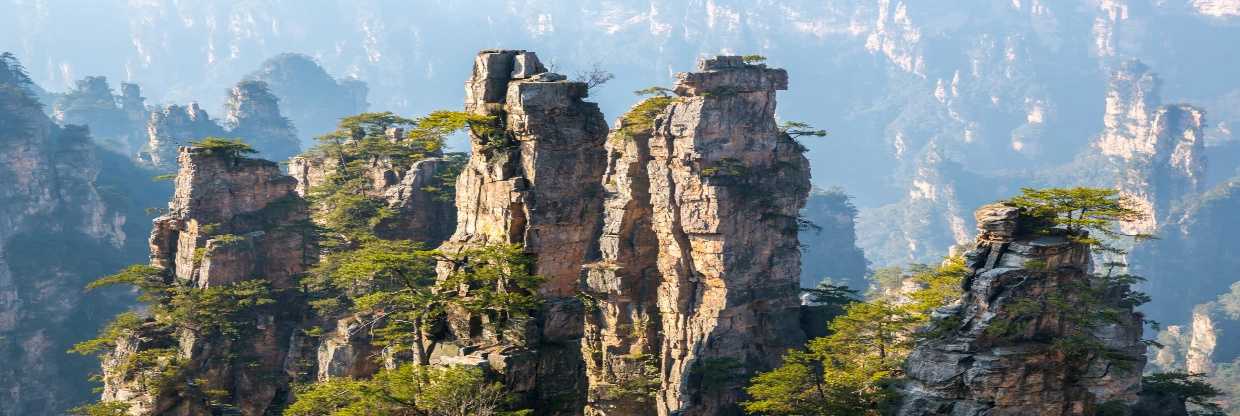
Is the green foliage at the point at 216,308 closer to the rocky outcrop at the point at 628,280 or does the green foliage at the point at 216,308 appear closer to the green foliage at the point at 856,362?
the rocky outcrop at the point at 628,280

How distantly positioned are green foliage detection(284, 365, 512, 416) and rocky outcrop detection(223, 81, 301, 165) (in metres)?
118

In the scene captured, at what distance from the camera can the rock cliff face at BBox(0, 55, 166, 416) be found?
277ft

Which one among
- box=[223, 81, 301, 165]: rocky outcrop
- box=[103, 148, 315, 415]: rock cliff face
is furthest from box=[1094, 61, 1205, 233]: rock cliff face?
box=[103, 148, 315, 415]: rock cliff face

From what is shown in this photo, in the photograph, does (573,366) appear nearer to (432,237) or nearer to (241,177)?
(432,237)

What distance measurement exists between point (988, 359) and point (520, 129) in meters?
15.7

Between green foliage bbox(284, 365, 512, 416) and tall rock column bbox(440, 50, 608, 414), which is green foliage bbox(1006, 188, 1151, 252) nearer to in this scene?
tall rock column bbox(440, 50, 608, 414)

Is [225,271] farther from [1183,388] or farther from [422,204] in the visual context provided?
[1183,388]

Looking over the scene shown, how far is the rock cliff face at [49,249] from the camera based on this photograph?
3324 inches

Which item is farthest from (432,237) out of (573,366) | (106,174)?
(106,174)

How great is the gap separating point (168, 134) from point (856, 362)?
110447 millimetres

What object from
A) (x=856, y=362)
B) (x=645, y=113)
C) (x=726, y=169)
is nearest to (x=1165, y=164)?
(x=645, y=113)

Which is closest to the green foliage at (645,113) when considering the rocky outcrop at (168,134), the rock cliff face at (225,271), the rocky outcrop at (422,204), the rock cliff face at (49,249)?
the rocky outcrop at (422,204)

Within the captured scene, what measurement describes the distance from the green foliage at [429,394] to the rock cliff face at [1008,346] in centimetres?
1277

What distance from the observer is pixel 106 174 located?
4624 inches
